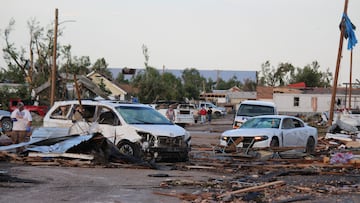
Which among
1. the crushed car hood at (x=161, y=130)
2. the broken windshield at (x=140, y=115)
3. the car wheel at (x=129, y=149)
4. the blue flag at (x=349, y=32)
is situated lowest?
the car wheel at (x=129, y=149)

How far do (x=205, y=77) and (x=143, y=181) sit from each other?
13676cm

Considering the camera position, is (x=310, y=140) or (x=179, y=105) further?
(x=179, y=105)

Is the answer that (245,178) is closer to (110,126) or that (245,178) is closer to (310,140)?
(110,126)

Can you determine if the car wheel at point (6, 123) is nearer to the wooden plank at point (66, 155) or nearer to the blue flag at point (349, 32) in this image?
the wooden plank at point (66, 155)

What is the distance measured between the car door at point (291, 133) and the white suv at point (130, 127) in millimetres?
4318

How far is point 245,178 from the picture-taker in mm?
12984

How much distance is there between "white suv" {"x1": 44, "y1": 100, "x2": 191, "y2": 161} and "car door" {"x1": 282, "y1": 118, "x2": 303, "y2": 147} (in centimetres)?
432

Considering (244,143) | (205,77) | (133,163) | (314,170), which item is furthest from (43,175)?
(205,77)

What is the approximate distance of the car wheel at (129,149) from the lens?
16.0 meters

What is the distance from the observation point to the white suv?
52.7 feet

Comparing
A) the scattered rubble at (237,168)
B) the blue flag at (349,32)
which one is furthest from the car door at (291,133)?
the blue flag at (349,32)

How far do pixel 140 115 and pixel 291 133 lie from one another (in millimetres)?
5650

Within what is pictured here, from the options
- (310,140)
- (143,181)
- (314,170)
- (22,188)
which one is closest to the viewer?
(22,188)

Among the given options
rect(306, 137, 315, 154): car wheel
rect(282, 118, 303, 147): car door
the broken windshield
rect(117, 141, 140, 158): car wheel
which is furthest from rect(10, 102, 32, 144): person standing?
rect(306, 137, 315, 154): car wheel
